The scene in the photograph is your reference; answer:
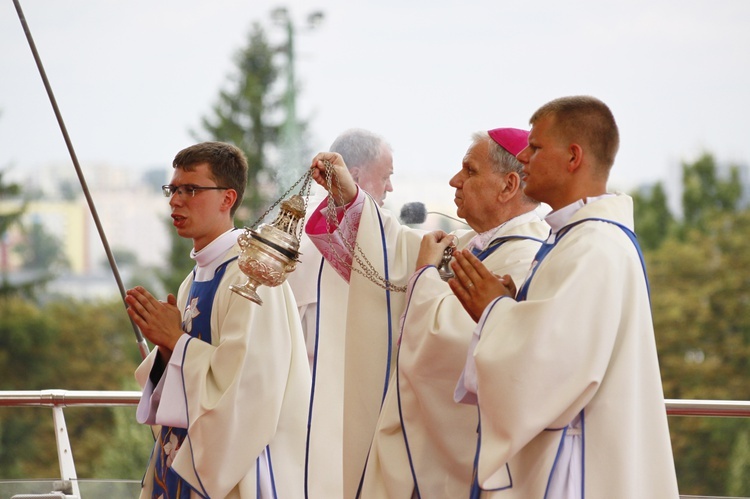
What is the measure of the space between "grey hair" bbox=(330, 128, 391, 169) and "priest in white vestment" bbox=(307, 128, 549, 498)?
67 centimetres

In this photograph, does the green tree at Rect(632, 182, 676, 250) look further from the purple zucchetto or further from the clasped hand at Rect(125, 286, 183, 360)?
the clasped hand at Rect(125, 286, 183, 360)

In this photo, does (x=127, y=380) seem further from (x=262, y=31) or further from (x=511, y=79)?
(x=511, y=79)

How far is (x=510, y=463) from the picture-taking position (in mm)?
2623

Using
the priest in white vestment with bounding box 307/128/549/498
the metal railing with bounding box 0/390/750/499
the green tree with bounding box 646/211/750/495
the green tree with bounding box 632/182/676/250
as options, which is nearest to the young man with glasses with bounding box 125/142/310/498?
the priest in white vestment with bounding box 307/128/549/498

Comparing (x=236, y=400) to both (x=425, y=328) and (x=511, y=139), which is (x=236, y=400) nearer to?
(x=425, y=328)

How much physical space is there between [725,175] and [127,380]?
14.1 m

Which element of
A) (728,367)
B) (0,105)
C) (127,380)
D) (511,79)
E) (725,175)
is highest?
(0,105)

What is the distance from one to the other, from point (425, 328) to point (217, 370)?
2.10 feet

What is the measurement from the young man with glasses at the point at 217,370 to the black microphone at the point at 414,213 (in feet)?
2.85

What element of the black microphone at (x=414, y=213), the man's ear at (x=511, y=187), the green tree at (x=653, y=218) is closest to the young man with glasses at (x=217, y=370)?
the man's ear at (x=511, y=187)

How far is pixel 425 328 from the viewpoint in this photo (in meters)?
2.94

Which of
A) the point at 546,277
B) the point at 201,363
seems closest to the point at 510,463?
the point at 546,277

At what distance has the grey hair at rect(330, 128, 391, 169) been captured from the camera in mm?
4020

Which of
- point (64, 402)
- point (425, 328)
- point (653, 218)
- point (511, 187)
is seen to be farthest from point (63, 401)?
point (653, 218)
